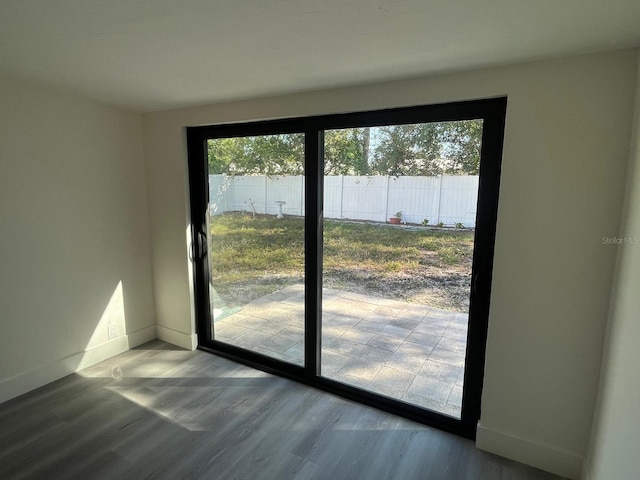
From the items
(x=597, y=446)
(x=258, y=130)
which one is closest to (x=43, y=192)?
(x=258, y=130)

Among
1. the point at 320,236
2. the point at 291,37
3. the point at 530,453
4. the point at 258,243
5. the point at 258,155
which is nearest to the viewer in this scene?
the point at 291,37

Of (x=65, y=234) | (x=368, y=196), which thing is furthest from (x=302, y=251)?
(x=65, y=234)

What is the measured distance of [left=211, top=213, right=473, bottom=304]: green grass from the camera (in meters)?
2.24

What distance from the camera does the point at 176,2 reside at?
1.20 meters

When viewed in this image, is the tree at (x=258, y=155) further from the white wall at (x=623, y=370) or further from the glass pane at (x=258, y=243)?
the white wall at (x=623, y=370)

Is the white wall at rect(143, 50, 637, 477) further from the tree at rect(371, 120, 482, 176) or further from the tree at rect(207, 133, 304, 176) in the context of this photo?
the tree at rect(207, 133, 304, 176)

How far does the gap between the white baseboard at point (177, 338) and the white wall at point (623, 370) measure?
9.62ft

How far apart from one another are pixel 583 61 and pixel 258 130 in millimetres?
2015

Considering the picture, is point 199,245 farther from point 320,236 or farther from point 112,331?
point 320,236

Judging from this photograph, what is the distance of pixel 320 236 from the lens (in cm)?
257

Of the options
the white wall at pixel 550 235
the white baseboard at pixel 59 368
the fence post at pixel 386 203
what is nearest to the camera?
the white wall at pixel 550 235

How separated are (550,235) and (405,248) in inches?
32.5

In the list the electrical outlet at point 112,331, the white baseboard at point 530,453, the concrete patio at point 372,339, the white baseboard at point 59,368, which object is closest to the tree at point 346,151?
the concrete patio at point 372,339

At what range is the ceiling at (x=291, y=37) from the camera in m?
1.23
